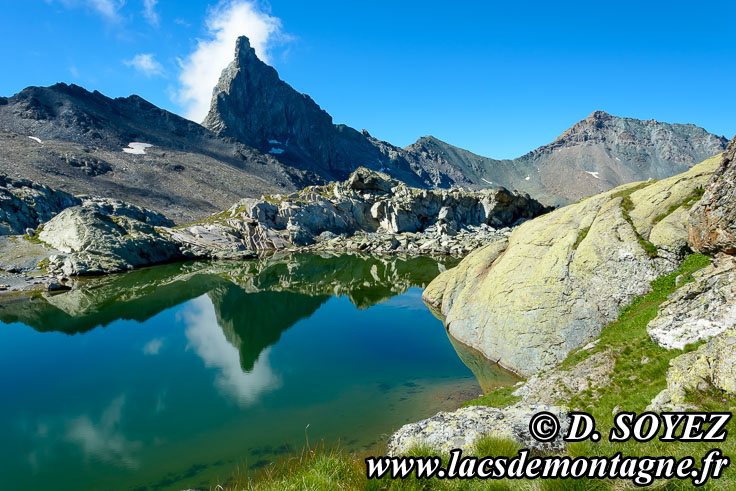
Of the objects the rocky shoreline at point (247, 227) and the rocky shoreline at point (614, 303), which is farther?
the rocky shoreline at point (247, 227)

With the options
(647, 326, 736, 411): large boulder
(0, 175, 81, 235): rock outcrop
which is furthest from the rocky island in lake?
(0, 175, 81, 235): rock outcrop

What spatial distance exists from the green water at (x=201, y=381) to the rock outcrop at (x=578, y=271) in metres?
2.43

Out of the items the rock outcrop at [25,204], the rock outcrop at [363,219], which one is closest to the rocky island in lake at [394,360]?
the rock outcrop at [25,204]

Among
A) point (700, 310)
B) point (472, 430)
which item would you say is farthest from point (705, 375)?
point (472, 430)

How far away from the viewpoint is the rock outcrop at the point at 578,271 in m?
19.8

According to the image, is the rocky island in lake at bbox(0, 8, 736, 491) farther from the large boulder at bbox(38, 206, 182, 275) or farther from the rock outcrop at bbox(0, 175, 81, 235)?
the rock outcrop at bbox(0, 175, 81, 235)

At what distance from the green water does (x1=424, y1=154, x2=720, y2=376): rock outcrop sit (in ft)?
7.99

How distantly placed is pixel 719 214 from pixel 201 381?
99.4 ft

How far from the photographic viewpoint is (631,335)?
16062 millimetres

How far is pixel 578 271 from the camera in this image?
71.8 ft

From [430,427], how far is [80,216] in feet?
Answer: 281

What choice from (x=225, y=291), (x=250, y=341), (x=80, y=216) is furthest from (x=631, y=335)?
(x=80, y=216)

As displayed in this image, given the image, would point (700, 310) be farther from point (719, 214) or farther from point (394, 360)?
point (394, 360)

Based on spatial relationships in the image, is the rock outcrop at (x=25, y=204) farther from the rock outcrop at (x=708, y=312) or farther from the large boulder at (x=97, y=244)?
the rock outcrop at (x=708, y=312)
